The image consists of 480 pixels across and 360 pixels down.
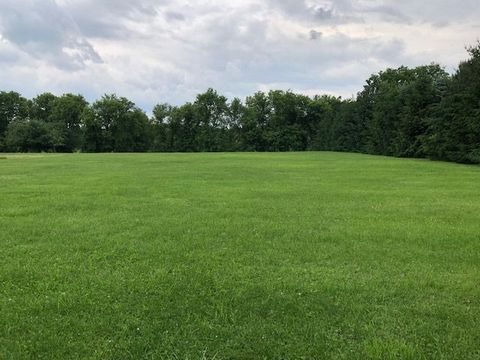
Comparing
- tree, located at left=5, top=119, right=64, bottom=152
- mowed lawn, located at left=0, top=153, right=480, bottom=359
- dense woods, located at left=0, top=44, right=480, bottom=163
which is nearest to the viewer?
mowed lawn, located at left=0, top=153, right=480, bottom=359

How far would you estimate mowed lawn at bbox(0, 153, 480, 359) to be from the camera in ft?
13.6

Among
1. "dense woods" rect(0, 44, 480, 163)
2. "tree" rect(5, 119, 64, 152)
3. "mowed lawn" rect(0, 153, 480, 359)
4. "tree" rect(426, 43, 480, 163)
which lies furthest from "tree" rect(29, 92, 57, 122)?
"mowed lawn" rect(0, 153, 480, 359)

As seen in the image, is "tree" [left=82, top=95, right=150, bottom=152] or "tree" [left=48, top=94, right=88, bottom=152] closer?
"tree" [left=82, top=95, right=150, bottom=152]

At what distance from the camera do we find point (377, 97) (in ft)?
186

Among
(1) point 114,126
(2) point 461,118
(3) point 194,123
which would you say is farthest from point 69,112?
(2) point 461,118

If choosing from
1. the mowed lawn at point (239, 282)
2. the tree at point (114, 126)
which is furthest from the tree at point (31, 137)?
the mowed lawn at point (239, 282)

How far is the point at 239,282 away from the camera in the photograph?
5.62 meters

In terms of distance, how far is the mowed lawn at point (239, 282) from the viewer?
13.6 ft

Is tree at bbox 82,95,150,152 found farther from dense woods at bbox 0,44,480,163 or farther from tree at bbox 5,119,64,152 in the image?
tree at bbox 5,119,64,152

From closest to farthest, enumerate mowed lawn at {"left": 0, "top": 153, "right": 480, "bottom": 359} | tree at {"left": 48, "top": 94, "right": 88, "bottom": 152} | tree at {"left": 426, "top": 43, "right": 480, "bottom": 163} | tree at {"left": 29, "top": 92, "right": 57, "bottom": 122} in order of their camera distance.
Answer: mowed lawn at {"left": 0, "top": 153, "right": 480, "bottom": 359}, tree at {"left": 426, "top": 43, "right": 480, "bottom": 163}, tree at {"left": 48, "top": 94, "right": 88, "bottom": 152}, tree at {"left": 29, "top": 92, "right": 57, "bottom": 122}

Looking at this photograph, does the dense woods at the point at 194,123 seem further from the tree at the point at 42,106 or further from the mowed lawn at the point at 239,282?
the mowed lawn at the point at 239,282

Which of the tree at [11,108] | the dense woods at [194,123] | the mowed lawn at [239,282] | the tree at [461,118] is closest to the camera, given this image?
the mowed lawn at [239,282]

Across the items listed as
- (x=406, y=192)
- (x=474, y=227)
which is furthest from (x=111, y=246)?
(x=406, y=192)

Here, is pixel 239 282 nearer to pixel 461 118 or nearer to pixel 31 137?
pixel 461 118
